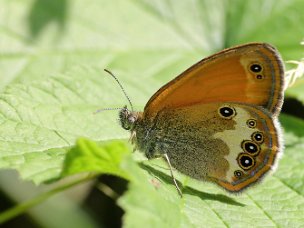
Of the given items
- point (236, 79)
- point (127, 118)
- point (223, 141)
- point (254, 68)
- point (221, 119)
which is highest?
point (254, 68)

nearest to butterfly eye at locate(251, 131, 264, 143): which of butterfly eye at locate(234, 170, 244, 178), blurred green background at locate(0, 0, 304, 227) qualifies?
butterfly eye at locate(234, 170, 244, 178)

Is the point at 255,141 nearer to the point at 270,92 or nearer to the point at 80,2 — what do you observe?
the point at 270,92

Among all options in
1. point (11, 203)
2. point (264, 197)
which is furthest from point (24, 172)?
point (11, 203)

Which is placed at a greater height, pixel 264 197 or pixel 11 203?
pixel 264 197

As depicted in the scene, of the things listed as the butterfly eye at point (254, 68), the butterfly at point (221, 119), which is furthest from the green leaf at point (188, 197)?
the butterfly eye at point (254, 68)

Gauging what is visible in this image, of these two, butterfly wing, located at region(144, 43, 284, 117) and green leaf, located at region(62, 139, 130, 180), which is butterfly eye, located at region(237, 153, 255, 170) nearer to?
butterfly wing, located at region(144, 43, 284, 117)

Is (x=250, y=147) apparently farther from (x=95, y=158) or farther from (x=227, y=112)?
(x=95, y=158)

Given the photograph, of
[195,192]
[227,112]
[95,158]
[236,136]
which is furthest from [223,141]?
[95,158]

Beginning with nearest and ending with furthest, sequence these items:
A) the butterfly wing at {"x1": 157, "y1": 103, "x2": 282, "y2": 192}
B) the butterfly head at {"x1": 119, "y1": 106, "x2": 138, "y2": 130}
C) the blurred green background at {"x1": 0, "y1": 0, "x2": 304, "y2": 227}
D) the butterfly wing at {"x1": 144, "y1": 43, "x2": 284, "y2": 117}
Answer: the butterfly wing at {"x1": 144, "y1": 43, "x2": 284, "y2": 117} → the butterfly wing at {"x1": 157, "y1": 103, "x2": 282, "y2": 192} → the butterfly head at {"x1": 119, "y1": 106, "x2": 138, "y2": 130} → the blurred green background at {"x1": 0, "y1": 0, "x2": 304, "y2": 227}
